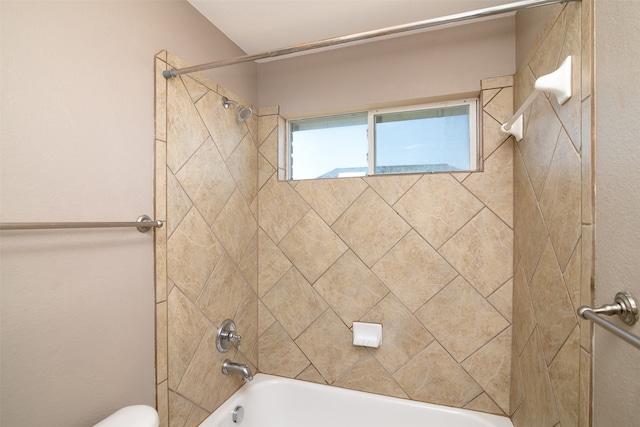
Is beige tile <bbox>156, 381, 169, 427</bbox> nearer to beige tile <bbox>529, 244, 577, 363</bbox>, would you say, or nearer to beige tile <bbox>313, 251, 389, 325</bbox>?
beige tile <bbox>313, 251, 389, 325</bbox>

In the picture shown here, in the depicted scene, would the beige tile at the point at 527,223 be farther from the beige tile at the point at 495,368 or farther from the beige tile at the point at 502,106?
the beige tile at the point at 495,368

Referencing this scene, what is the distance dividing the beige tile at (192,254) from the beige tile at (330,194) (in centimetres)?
64

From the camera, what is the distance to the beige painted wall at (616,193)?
66 centimetres

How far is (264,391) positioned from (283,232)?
39.4 inches

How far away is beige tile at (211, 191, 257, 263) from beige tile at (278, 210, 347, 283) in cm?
26

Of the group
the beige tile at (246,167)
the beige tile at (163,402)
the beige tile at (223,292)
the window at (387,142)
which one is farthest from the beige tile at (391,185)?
the beige tile at (163,402)

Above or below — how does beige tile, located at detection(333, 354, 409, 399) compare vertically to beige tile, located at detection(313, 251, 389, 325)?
below

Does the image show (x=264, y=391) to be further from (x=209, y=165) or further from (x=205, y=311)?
Result: (x=209, y=165)

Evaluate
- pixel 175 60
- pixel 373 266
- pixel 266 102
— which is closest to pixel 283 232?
pixel 373 266

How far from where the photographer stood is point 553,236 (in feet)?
3.51

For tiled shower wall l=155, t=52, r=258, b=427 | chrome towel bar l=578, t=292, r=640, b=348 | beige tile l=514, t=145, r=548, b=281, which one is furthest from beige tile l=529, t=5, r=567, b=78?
tiled shower wall l=155, t=52, r=258, b=427

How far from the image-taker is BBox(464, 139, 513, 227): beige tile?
1.55 metres

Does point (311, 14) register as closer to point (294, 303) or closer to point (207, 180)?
point (207, 180)

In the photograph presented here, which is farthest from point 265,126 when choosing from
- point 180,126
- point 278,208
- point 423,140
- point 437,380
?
point 437,380
